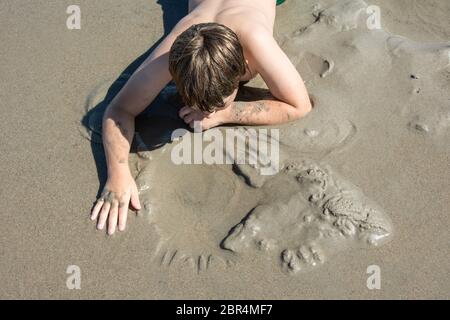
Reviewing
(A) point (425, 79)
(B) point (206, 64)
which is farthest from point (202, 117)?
(A) point (425, 79)

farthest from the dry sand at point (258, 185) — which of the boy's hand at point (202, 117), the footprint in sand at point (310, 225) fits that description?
the boy's hand at point (202, 117)

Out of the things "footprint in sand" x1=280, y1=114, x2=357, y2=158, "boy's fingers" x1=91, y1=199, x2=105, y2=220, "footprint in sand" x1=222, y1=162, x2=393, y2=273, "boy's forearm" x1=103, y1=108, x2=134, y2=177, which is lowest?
"footprint in sand" x1=222, y1=162, x2=393, y2=273

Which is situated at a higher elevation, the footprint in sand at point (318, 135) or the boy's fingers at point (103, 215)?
the footprint in sand at point (318, 135)

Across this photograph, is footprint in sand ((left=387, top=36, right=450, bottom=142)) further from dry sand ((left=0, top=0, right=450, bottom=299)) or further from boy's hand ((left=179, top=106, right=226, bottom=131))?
boy's hand ((left=179, top=106, right=226, bottom=131))

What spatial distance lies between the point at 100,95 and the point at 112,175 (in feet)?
2.25

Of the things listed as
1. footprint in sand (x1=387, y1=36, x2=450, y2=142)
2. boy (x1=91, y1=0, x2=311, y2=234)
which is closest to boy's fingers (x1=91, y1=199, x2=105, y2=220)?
boy (x1=91, y1=0, x2=311, y2=234)

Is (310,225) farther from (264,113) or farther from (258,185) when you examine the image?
(264,113)

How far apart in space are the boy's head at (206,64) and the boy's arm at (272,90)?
24 cm

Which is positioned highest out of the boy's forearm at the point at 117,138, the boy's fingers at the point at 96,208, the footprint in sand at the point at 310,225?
the boy's forearm at the point at 117,138

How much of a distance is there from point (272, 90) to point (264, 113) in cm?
14

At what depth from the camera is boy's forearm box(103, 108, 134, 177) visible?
109 inches

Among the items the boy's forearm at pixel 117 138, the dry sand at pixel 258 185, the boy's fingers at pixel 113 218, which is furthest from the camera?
the boy's forearm at pixel 117 138

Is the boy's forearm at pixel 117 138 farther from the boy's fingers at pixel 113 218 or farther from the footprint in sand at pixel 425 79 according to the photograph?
the footprint in sand at pixel 425 79

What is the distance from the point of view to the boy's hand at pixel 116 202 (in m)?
2.61
